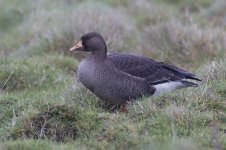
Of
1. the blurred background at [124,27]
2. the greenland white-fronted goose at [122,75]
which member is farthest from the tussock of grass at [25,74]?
the greenland white-fronted goose at [122,75]

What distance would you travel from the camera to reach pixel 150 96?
769 cm

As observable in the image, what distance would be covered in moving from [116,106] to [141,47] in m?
3.69

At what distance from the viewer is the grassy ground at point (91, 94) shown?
20.7 feet

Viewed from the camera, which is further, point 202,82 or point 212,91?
point 202,82

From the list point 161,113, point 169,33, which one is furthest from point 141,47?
point 161,113

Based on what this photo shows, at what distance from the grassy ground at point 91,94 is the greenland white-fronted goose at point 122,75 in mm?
235

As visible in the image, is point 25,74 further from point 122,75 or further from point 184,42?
point 184,42

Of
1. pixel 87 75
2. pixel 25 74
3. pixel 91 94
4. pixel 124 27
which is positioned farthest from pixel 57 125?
pixel 124 27

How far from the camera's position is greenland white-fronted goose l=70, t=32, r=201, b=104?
24.8ft

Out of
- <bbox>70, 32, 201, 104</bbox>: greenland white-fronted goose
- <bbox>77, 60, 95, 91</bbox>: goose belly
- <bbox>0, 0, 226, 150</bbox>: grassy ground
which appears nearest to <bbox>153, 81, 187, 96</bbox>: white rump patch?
<bbox>70, 32, 201, 104</bbox>: greenland white-fronted goose

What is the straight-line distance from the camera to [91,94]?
7.84 m

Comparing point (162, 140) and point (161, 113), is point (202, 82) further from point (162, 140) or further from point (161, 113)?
point (162, 140)

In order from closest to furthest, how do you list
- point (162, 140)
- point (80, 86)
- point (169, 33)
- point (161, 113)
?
point (162, 140)
point (161, 113)
point (80, 86)
point (169, 33)

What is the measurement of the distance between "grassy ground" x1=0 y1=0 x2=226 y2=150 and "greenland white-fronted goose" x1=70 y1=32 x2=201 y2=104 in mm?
235
